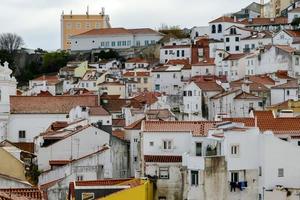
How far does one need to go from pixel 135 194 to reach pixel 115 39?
83866mm

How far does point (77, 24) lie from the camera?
430 feet

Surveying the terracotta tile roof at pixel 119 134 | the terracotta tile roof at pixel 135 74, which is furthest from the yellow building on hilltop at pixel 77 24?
the terracotta tile roof at pixel 119 134

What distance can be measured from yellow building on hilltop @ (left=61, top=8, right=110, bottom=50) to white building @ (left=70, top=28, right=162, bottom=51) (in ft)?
42.5

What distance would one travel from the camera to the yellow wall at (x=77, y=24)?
426 ft

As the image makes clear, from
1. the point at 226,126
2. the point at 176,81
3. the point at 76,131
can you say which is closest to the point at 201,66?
the point at 176,81

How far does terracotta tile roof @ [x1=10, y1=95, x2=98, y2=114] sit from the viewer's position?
58438 millimetres

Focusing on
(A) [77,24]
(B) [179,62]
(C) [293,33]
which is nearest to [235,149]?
(C) [293,33]

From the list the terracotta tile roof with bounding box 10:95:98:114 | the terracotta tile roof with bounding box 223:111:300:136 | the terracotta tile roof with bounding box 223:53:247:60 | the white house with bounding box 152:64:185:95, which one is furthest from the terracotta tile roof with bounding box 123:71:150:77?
the terracotta tile roof with bounding box 223:111:300:136

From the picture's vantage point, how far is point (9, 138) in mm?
57906

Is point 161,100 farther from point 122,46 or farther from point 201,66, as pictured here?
point 122,46

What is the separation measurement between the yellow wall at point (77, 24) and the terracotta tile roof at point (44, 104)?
229 feet

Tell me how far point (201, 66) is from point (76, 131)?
44165 millimetres

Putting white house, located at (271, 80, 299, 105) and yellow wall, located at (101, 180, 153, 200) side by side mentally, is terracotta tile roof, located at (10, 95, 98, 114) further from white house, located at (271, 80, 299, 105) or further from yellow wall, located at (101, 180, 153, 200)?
yellow wall, located at (101, 180, 153, 200)

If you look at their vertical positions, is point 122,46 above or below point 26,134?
above
